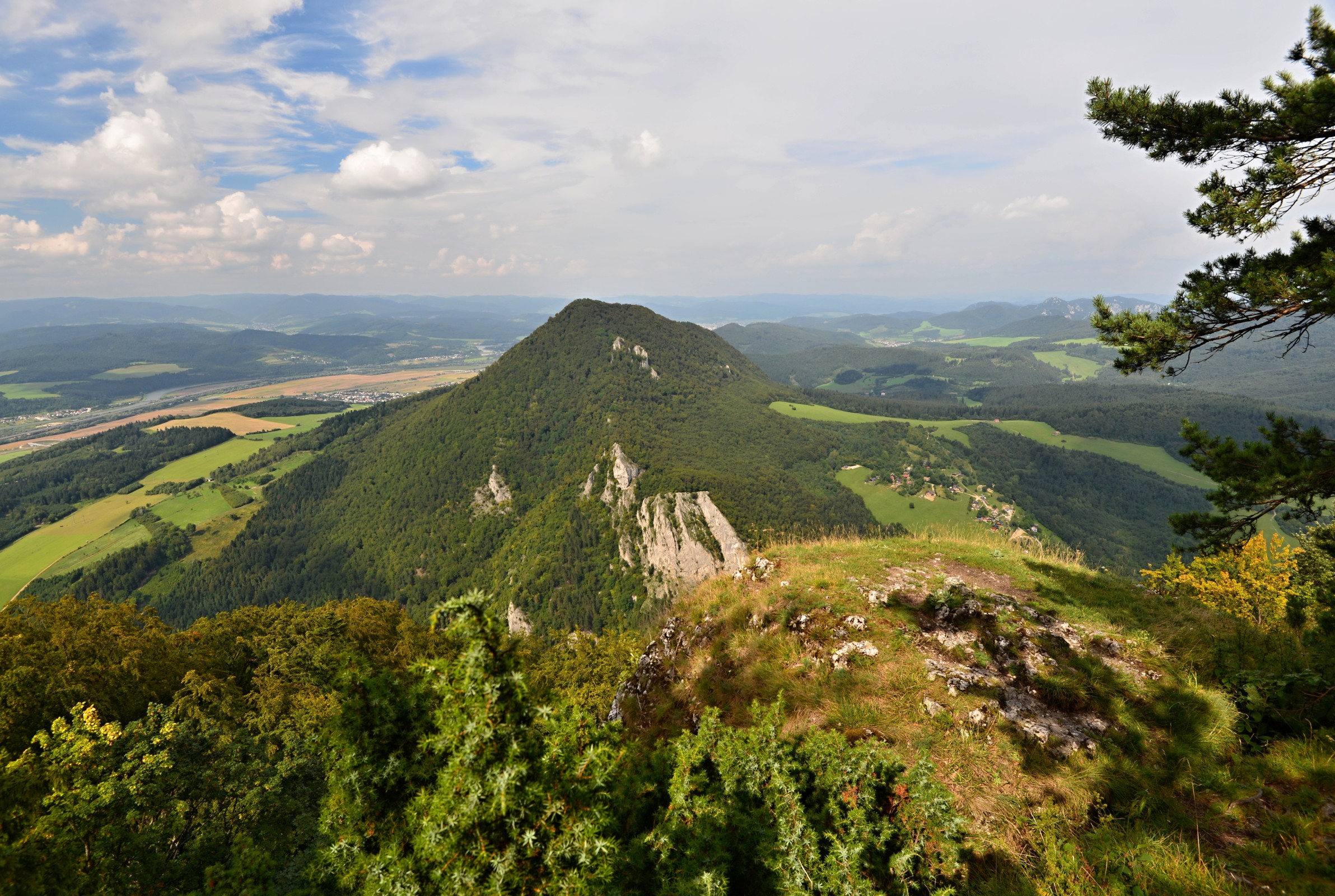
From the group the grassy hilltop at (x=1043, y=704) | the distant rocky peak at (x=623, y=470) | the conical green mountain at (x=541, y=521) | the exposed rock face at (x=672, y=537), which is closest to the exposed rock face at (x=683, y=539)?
the exposed rock face at (x=672, y=537)

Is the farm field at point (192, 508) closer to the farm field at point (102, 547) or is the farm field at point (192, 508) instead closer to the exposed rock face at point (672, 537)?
the farm field at point (102, 547)

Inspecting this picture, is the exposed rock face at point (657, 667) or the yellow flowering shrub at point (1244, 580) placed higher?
the yellow flowering shrub at point (1244, 580)

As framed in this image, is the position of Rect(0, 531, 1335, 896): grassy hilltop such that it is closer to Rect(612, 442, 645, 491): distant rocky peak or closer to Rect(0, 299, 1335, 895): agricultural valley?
Rect(0, 299, 1335, 895): agricultural valley

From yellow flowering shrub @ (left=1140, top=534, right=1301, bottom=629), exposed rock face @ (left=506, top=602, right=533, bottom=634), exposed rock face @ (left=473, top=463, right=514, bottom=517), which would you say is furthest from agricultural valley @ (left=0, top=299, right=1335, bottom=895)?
exposed rock face @ (left=473, top=463, right=514, bottom=517)

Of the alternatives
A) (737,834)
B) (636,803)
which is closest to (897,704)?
(737,834)

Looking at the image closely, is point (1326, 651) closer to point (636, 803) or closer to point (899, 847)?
point (899, 847)

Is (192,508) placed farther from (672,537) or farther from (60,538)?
(672,537)
